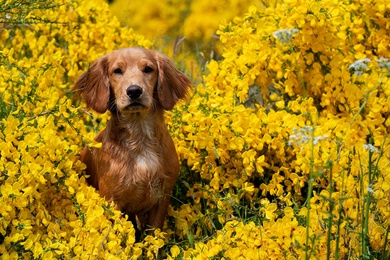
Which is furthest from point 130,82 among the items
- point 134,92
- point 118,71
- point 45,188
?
point 45,188

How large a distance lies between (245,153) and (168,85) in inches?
22.3

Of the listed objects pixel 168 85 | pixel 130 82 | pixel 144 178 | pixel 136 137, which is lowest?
pixel 144 178

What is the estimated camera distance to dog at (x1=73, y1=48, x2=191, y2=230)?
14.6 feet

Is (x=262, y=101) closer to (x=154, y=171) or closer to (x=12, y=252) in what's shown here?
(x=154, y=171)

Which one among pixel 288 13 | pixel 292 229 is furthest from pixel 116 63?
pixel 292 229

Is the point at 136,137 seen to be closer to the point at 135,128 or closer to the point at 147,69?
the point at 135,128

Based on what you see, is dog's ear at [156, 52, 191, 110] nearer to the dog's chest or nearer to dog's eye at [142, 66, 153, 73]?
dog's eye at [142, 66, 153, 73]

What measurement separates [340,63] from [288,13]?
422 millimetres

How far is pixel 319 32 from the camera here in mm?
4723

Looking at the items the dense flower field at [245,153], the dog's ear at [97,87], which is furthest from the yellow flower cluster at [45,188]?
the dog's ear at [97,87]

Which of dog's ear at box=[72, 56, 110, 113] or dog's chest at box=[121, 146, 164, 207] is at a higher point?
dog's ear at box=[72, 56, 110, 113]

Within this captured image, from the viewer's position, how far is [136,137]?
14.8 feet

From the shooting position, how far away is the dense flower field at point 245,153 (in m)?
3.85

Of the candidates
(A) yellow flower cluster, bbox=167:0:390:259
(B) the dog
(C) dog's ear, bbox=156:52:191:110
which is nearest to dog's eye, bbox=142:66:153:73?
(B) the dog
